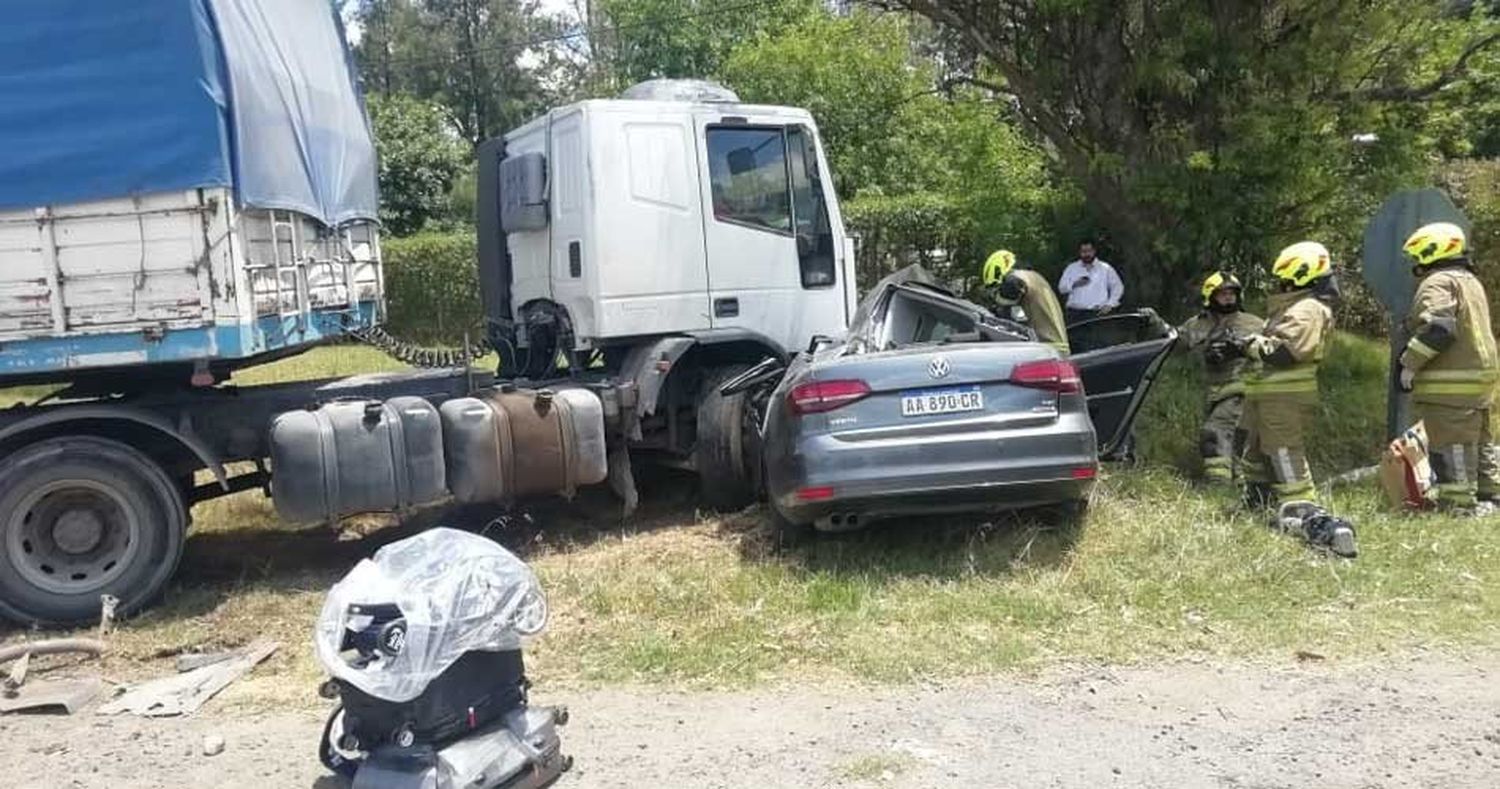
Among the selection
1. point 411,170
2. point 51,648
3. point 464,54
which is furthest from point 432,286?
point 464,54

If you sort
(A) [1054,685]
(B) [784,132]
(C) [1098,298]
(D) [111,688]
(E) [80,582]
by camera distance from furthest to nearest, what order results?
(C) [1098,298], (B) [784,132], (E) [80,582], (D) [111,688], (A) [1054,685]

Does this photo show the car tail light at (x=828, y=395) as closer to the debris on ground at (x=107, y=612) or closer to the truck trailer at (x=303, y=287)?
the truck trailer at (x=303, y=287)

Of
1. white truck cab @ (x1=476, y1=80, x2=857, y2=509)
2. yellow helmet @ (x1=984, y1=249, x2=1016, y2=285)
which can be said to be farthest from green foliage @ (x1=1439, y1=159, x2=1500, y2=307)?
white truck cab @ (x1=476, y1=80, x2=857, y2=509)

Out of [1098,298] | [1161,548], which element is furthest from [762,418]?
[1098,298]

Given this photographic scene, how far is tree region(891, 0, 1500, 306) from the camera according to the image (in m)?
8.93

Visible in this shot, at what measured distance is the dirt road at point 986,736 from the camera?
377cm

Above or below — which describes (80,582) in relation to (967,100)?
below

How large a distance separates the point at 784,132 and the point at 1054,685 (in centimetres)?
416

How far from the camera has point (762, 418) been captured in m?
6.97

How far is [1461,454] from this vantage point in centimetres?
695

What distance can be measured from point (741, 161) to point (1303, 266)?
3365 mm

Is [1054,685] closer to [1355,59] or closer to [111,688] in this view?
[111,688]

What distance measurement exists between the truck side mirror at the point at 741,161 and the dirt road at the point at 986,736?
3.77 m

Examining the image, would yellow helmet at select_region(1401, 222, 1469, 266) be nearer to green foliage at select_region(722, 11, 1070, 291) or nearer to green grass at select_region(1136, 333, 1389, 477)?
green grass at select_region(1136, 333, 1389, 477)
